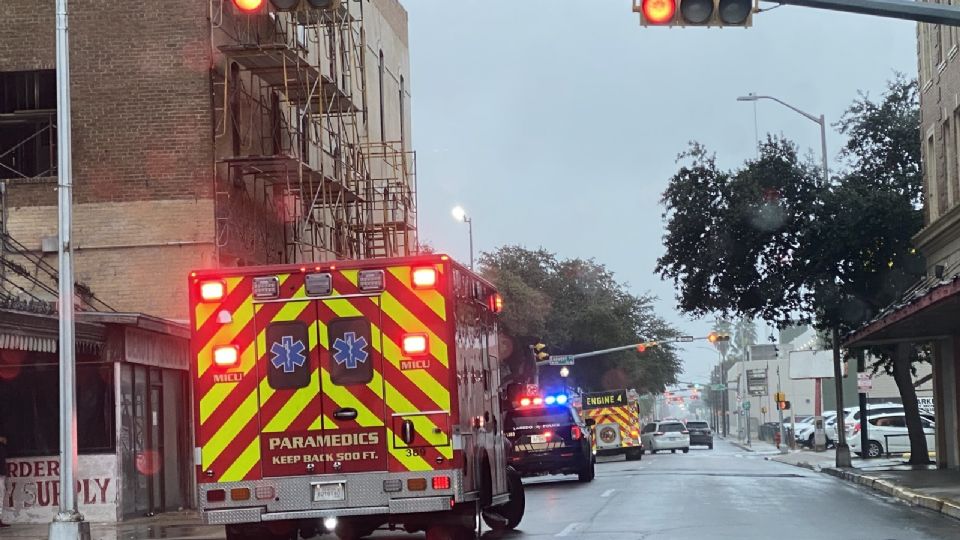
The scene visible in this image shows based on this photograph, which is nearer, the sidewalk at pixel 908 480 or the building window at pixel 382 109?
the sidewalk at pixel 908 480

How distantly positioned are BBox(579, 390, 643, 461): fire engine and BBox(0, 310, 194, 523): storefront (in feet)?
89.8

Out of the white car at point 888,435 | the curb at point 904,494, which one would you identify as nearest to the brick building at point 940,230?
the curb at point 904,494

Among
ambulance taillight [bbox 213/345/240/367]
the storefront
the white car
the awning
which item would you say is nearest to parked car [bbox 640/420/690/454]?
the white car

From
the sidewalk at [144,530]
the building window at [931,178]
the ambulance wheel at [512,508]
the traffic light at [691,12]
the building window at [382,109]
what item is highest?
the building window at [382,109]

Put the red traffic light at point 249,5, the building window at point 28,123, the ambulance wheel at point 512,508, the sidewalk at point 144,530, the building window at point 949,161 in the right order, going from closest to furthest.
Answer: the red traffic light at point 249,5 < the ambulance wheel at point 512,508 < the sidewalk at point 144,530 < the building window at point 28,123 < the building window at point 949,161

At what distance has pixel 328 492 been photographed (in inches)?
511

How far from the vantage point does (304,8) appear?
12141 mm

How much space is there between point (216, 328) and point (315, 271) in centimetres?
108

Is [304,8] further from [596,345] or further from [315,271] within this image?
[596,345]

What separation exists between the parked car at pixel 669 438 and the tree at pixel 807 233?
2612 cm

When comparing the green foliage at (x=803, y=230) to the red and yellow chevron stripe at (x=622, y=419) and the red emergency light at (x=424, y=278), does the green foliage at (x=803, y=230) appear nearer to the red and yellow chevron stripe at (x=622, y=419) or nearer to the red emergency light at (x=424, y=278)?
the red and yellow chevron stripe at (x=622, y=419)

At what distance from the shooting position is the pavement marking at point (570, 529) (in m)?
16.9

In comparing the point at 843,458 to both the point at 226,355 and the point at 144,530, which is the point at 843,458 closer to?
the point at 144,530

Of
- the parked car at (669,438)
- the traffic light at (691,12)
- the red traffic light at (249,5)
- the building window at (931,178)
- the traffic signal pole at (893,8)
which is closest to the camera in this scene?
the red traffic light at (249,5)
